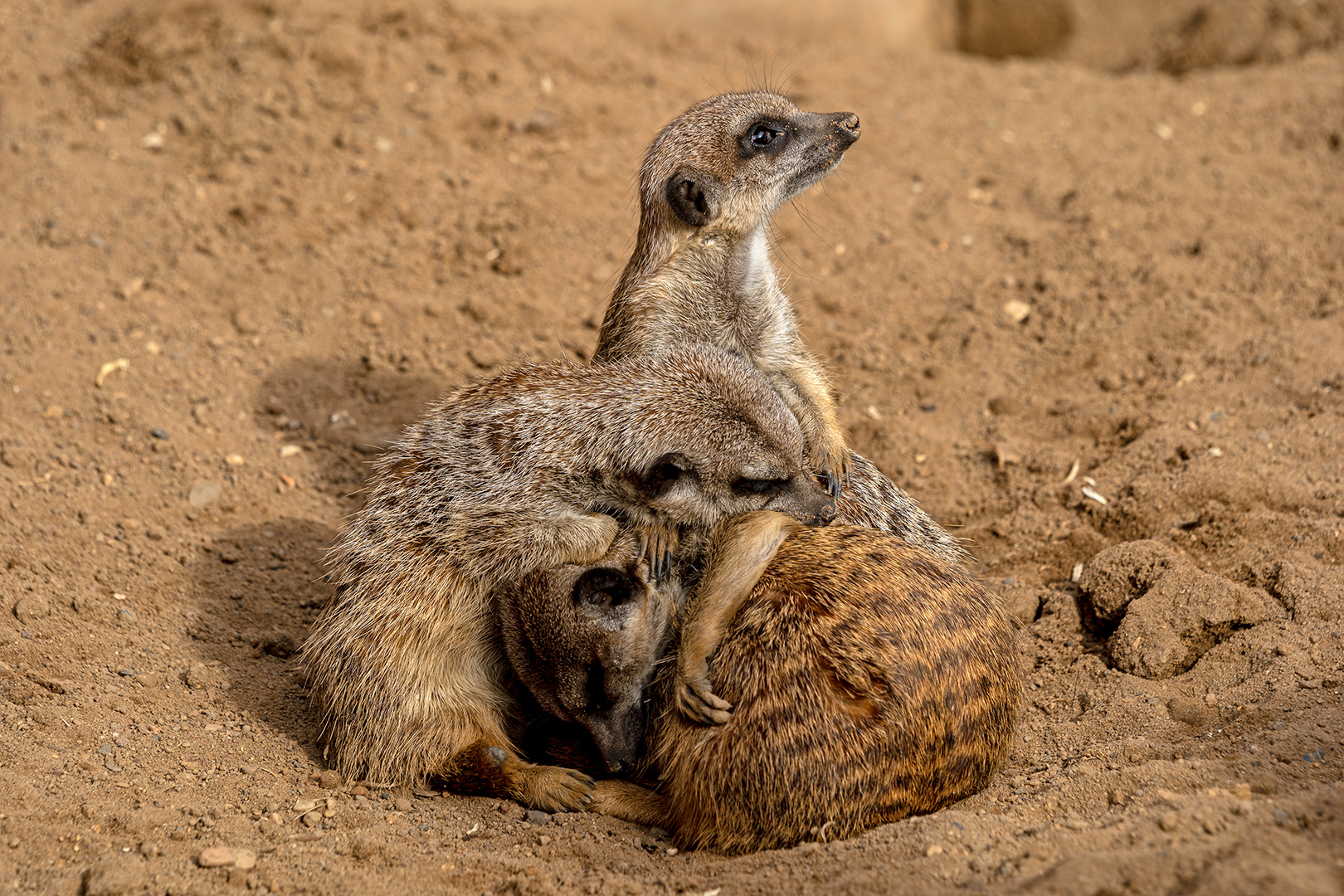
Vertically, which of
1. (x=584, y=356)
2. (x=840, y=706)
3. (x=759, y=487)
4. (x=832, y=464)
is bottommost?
(x=840, y=706)

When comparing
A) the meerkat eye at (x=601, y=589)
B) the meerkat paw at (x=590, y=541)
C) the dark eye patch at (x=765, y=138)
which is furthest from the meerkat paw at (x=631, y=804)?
the dark eye patch at (x=765, y=138)

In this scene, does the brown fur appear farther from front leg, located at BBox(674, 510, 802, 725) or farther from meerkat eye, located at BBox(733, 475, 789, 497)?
meerkat eye, located at BBox(733, 475, 789, 497)

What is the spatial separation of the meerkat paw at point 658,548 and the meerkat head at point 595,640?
53mm

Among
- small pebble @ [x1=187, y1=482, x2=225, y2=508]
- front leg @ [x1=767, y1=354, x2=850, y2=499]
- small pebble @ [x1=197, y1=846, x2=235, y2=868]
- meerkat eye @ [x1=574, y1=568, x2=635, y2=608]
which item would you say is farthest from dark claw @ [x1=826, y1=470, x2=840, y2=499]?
small pebble @ [x1=187, y1=482, x2=225, y2=508]

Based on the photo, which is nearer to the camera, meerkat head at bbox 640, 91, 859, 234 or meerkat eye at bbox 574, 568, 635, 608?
meerkat eye at bbox 574, 568, 635, 608

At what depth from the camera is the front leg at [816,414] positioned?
12.6 feet

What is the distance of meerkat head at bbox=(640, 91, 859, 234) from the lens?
4289mm

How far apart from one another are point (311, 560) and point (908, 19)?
6775mm

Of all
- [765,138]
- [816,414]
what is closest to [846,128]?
[765,138]

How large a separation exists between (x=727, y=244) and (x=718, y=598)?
1633mm

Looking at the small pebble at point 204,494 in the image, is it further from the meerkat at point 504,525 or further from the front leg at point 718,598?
A: the front leg at point 718,598

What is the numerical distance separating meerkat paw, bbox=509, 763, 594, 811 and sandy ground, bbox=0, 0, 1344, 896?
0.11m

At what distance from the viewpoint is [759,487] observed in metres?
3.55

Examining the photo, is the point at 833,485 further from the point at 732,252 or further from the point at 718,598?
the point at 732,252
